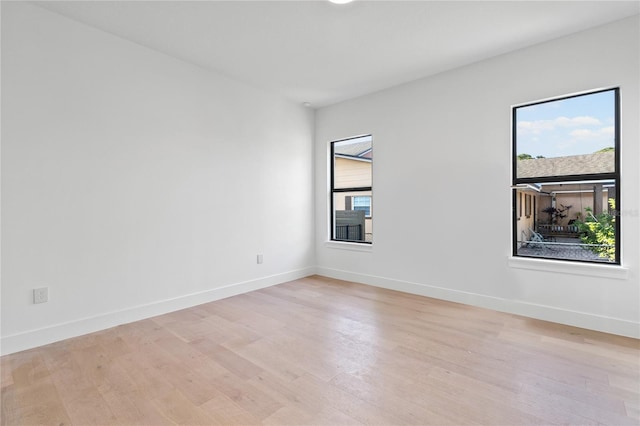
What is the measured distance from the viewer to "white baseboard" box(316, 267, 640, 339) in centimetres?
276

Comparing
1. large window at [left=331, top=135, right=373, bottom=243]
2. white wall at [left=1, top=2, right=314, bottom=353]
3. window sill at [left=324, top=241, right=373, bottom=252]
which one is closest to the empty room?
white wall at [left=1, top=2, right=314, bottom=353]

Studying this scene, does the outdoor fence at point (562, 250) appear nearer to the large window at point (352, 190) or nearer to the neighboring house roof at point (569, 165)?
the neighboring house roof at point (569, 165)

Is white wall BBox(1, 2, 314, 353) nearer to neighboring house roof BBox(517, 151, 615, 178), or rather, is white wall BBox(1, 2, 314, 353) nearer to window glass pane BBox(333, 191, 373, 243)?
window glass pane BBox(333, 191, 373, 243)

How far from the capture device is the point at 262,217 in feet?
14.4

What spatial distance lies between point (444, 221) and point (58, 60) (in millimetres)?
4125

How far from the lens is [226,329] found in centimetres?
293

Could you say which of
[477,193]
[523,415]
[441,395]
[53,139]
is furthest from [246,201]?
[523,415]

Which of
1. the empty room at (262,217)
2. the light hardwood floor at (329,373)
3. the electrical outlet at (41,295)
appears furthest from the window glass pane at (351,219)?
the electrical outlet at (41,295)

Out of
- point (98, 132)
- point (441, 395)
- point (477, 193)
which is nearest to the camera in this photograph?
point (441, 395)

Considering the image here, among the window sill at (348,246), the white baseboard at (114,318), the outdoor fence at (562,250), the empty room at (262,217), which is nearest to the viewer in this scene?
the empty room at (262,217)

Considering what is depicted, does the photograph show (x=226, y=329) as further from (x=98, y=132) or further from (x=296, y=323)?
(x=98, y=132)

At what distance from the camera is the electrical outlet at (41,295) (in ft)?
8.36

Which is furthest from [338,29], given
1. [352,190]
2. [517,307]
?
[517,307]

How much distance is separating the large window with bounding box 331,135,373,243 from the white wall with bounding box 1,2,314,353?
1.23 meters
